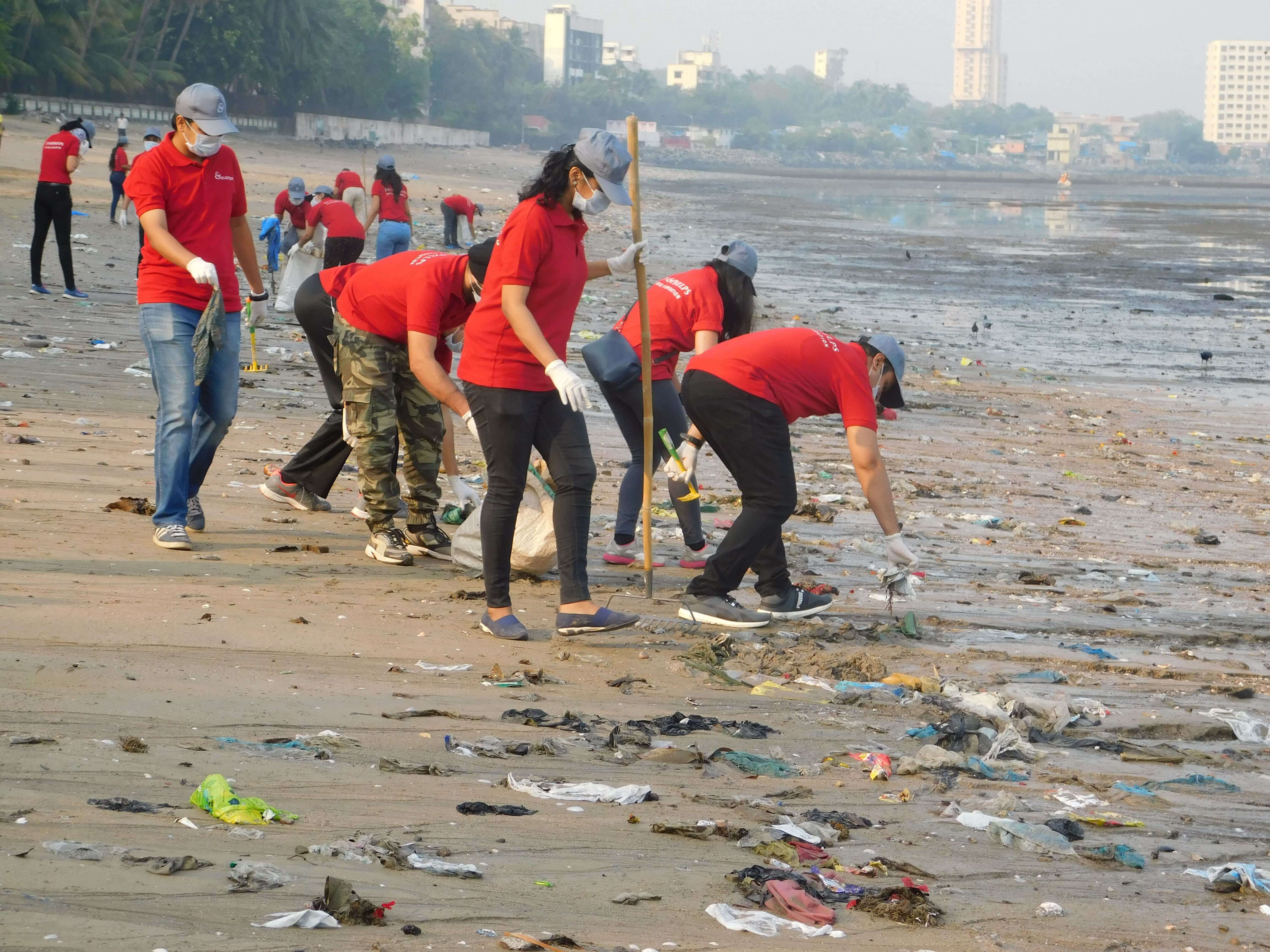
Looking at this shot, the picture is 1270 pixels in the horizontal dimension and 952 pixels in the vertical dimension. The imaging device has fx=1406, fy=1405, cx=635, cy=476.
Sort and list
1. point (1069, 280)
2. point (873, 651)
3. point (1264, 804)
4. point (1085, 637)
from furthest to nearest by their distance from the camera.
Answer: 1. point (1069, 280)
2. point (1085, 637)
3. point (873, 651)
4. point (1264, 804)

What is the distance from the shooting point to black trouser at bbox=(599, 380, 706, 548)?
250 inches

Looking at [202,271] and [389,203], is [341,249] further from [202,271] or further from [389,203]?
[202,271]

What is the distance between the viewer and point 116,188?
67.8 feet

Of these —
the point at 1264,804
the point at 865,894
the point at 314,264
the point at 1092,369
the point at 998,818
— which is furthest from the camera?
the point at 1092,369

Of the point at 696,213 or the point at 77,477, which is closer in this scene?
the point at 77,477

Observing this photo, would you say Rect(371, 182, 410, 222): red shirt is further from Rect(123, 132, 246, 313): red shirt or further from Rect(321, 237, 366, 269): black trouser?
Rect(123, 132, 246, 313): red shirt

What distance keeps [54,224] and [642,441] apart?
30.4 ft

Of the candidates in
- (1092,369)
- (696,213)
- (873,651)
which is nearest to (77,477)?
(873,651)

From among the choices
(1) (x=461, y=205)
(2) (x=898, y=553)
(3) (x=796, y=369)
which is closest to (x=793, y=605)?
(2) (x=898, y=553)

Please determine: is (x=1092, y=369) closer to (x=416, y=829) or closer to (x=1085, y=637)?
(x=1085, y=637)

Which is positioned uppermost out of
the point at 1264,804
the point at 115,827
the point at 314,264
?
the point at 314,264

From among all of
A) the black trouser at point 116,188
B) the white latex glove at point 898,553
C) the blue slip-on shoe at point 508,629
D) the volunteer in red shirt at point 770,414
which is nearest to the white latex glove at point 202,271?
the blue slip-on shoe at point 508,629

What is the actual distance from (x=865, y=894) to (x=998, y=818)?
0.75 m

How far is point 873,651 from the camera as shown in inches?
216
